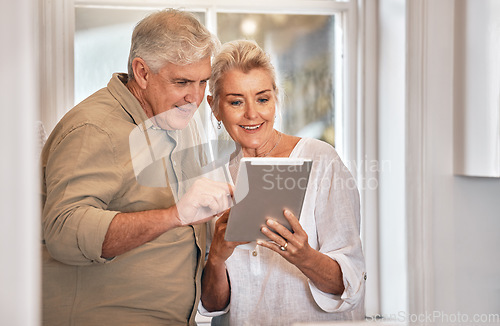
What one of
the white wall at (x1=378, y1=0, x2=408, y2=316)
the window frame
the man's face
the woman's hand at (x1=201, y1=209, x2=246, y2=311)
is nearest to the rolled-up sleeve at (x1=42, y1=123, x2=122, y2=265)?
the man's face

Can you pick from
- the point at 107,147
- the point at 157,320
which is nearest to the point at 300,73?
the point at 107,147

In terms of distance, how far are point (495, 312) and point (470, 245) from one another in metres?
0.16

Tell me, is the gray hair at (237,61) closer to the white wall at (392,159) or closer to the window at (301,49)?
the window at (301,49)

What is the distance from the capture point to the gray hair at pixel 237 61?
93 centimetres

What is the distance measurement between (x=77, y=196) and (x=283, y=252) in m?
0.40

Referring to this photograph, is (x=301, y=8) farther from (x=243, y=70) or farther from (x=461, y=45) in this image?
(x=461, y=45)

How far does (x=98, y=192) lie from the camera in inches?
31.6

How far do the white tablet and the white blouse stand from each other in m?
0.08

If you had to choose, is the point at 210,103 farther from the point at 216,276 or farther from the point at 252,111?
the point at 216,276

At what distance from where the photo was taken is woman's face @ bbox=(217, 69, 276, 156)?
0.96 meters

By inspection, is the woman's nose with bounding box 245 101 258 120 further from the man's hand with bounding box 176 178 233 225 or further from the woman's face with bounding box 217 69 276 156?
the man's hand with bounding box 176 178 233 225

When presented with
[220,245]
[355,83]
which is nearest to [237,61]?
[355,83]
